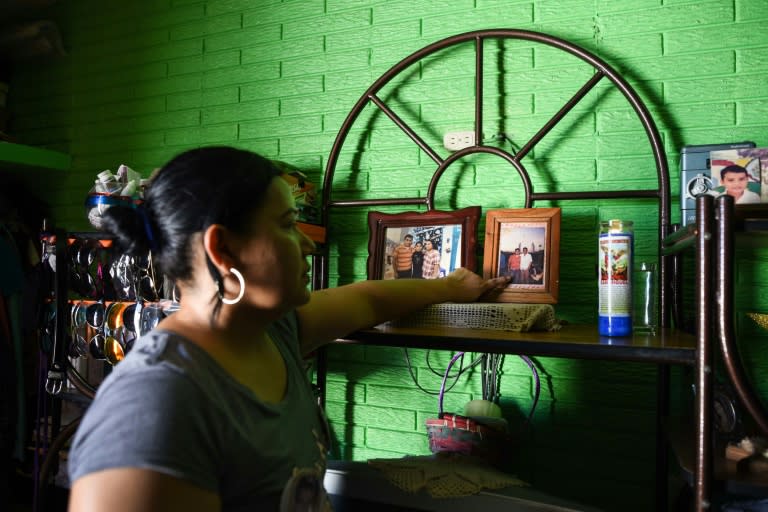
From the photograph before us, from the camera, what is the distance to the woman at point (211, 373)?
74 centimetres

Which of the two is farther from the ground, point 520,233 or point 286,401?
point 520,233

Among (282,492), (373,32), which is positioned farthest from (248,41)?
(282,492)

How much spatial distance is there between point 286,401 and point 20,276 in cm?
196

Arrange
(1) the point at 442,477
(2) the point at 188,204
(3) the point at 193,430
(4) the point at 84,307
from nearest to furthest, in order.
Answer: (3) the point at 193,430 → (2) the point at 188,204 → (1) the point at 442,477 → (4) the point at 84,307

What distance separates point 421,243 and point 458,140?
1.16ft

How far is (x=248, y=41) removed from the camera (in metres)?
A: 2.33

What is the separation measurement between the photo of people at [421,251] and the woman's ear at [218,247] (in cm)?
92

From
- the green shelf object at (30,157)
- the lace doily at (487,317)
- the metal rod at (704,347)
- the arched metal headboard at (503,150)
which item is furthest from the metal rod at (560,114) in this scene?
the green shelf object at (30,157)

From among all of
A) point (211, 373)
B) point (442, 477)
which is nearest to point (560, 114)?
point (442, 477)

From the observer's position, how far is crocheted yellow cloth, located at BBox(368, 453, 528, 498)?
129cm

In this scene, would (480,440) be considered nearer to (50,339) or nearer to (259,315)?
(259,315)

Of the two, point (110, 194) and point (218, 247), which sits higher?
point (110, 194)

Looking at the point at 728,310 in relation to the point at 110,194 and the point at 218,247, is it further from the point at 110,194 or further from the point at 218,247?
the point at 110,194

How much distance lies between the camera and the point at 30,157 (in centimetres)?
254
